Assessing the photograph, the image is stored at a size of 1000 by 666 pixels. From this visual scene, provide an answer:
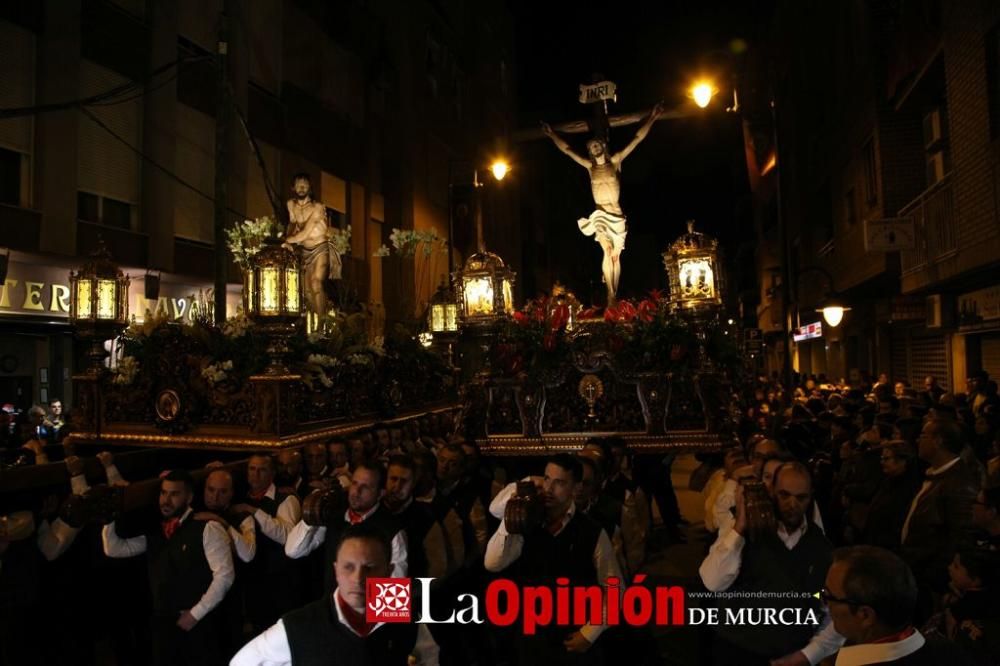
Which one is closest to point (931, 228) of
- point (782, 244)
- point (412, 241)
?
point (782, 244)

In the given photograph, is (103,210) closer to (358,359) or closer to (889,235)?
(358,359)

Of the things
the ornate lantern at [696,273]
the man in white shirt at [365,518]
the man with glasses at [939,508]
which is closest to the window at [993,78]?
the ornate lantern at [696,273]

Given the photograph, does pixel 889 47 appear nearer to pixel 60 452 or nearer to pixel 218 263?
pixel 218 263

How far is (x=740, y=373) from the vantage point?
8.26m

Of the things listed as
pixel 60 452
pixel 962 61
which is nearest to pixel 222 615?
pixel 60 452

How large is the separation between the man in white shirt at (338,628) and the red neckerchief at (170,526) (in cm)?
187

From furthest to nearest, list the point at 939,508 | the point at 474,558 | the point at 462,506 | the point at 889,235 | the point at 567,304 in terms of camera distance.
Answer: the point at 889,235
the point at 567,304
the point at 462,506
the point at 474,558
the point at 939,508

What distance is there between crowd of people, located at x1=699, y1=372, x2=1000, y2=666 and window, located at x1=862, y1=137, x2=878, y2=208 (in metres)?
11.0

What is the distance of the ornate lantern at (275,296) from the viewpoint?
7277mm

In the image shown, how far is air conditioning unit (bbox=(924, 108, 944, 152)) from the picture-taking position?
44.8ft

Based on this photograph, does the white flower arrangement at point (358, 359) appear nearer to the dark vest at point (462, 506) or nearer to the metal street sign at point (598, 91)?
the dark vest at point (462, 506)

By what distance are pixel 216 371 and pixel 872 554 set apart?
253 inches

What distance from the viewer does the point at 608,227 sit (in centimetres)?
920

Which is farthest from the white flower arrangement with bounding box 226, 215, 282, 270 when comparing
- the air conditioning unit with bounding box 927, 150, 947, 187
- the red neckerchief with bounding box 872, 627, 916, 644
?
the air conditioning unit with bounding box 927, 150, 947, 187
